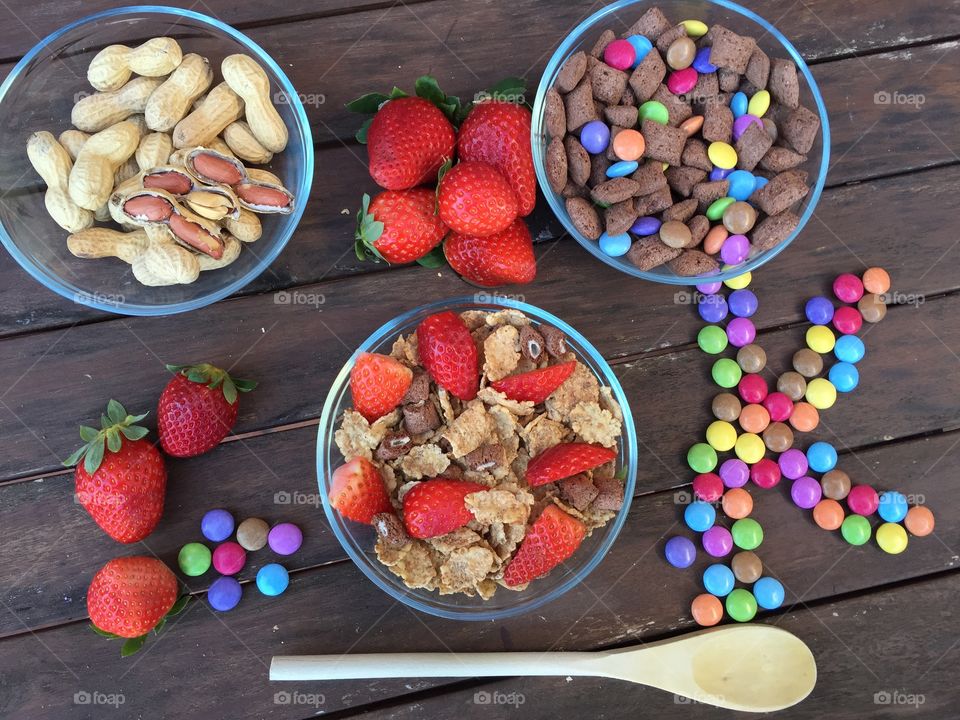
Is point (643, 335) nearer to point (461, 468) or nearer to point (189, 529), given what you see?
point (461, 468)

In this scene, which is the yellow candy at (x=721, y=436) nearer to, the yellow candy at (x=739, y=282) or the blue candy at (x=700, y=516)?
the blue candy at (x=700, y=516)

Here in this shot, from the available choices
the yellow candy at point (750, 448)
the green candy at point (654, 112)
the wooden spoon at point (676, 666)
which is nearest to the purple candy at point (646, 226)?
the green candy at point (654, 112)

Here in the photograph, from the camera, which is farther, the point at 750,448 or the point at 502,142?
the point at 750,448

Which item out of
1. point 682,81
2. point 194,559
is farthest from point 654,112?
point 194,559

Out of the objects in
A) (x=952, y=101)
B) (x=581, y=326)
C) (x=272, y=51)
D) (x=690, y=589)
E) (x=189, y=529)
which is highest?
(x=272, y=51)

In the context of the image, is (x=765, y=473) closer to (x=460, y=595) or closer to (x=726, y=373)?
(x=726, y=373)

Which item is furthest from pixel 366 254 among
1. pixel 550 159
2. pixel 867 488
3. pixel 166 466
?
pixel 867 488

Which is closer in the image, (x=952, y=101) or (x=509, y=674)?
(x=509, y=674)

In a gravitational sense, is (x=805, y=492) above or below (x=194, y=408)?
below
